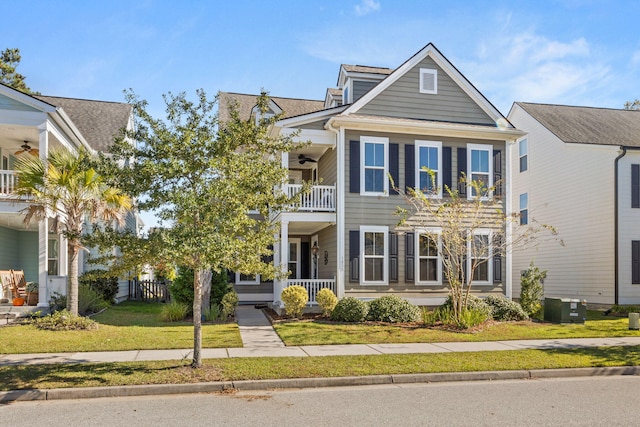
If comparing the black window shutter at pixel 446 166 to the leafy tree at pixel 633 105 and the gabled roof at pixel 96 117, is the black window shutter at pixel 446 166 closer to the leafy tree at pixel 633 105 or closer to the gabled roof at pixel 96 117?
the gabled roof at pixel 96 117

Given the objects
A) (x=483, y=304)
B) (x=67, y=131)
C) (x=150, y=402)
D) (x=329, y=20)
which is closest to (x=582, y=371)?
(x=483, y=304)

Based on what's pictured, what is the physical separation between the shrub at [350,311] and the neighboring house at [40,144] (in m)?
8.02

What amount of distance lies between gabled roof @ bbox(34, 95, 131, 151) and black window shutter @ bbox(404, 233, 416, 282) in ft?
42.8

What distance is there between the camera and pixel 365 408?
23.3ft

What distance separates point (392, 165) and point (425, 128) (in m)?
1.69

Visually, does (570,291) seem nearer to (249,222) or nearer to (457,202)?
(457,202)

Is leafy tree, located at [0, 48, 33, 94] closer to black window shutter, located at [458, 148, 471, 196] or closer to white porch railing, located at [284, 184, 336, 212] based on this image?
white porch railing, located at [284, 184, 336, 212]

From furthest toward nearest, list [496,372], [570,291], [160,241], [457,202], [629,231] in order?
[570,291] < [629,231] < [457,202] < [496,372] < [160,241]

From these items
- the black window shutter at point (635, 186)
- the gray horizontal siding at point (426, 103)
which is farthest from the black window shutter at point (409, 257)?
the black window shutter at point (635, 186)

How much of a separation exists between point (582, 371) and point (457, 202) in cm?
628

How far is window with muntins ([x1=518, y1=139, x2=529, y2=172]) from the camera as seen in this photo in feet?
83.7

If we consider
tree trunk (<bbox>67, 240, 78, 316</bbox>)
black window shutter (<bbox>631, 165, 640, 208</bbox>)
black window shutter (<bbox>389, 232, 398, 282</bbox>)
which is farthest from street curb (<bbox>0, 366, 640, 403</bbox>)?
black window shutter (<bbox>631, 165, 640, 208</bbox>)

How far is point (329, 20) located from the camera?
11.9 meters

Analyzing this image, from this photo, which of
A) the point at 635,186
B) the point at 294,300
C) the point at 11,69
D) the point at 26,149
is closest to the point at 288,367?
the point at 294,300
